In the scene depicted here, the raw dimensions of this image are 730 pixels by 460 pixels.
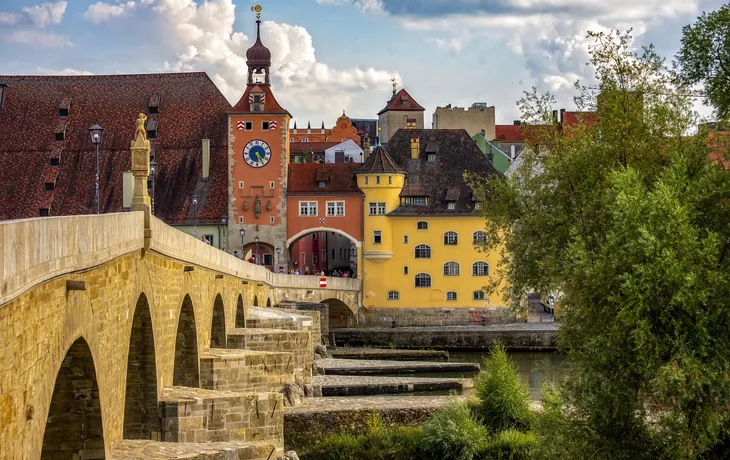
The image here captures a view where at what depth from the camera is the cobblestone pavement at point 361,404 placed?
32.2 m

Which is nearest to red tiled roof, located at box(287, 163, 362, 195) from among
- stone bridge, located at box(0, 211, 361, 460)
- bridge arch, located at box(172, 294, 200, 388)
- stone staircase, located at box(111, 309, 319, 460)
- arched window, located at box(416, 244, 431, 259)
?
arched window, located at box(416, 244, 431, 259)

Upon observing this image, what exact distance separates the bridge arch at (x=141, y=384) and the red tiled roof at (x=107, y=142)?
1834 inches

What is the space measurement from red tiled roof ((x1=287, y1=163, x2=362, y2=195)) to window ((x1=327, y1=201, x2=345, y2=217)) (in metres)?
0.61

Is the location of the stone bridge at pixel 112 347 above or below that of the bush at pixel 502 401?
above

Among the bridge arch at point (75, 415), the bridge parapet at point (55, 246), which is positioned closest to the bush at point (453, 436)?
the bridge parapet at point (55, 246)

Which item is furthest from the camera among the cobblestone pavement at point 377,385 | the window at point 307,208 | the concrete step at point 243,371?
the window at point 307,208

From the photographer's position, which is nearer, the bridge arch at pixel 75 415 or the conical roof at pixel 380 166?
the bridge arch at pixel 75 415

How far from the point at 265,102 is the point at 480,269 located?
1581cm

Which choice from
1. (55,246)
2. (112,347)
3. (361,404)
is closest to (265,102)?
(361,404)

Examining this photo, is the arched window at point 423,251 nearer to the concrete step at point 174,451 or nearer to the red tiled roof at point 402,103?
the red tiled roof at point 402,103

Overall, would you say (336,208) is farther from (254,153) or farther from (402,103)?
(402,103)

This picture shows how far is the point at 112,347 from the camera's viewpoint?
54.9 feet

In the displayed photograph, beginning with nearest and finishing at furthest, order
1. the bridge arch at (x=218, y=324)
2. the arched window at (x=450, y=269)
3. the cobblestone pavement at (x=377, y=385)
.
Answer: the bridge arch at (x=218, y=324) < the cobblestone pavement at (x=377, y=385) < the arched window at (x=450, y=269)

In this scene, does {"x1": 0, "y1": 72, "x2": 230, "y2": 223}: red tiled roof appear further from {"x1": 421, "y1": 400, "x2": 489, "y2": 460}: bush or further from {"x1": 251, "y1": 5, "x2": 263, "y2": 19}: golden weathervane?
{"x1": 421, "y1": 400, "x2": 489, "y2": 460}: bush
